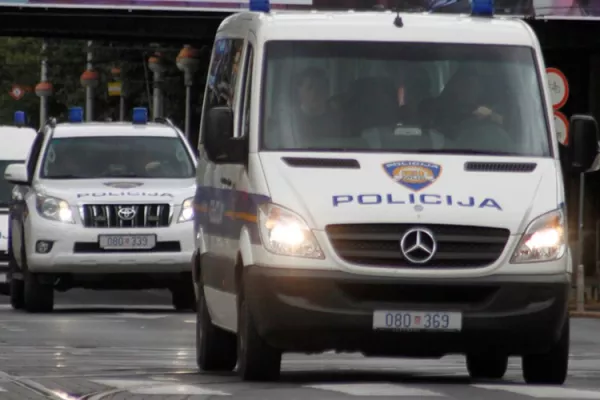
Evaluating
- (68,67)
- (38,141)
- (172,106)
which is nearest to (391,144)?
(38,141)

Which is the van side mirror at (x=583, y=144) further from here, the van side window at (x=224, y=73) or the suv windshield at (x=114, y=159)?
the suv windshield at (x=114, y=159)

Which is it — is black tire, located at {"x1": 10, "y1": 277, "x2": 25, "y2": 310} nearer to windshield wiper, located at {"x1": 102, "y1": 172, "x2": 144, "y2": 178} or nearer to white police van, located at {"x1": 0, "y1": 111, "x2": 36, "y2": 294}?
windshield wiper, located at {"x1": 102, "y1": 172, "x2": 144, "y2": 178}

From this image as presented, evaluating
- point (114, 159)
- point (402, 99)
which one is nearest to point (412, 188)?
point (402, 99)

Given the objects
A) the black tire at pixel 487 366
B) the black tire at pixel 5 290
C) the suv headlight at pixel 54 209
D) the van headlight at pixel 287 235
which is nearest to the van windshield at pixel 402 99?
the van headlight at pixel 287 235

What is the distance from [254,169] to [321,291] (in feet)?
3.02

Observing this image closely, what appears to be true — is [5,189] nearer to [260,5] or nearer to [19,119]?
[19,119]

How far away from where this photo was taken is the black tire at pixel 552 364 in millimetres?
14133

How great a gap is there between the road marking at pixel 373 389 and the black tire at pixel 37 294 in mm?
11911

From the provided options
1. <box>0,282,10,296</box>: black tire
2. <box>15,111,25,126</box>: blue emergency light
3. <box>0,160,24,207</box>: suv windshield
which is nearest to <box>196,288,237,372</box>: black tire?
<box>0,160,24,207</box>: suv windshield

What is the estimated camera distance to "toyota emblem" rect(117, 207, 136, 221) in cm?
2461

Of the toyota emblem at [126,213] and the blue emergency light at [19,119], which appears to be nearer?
the toyota emblem at [126,213]

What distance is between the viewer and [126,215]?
24625 millimetres

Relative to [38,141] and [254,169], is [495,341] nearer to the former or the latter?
[254,169]

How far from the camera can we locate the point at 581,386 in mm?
14328
